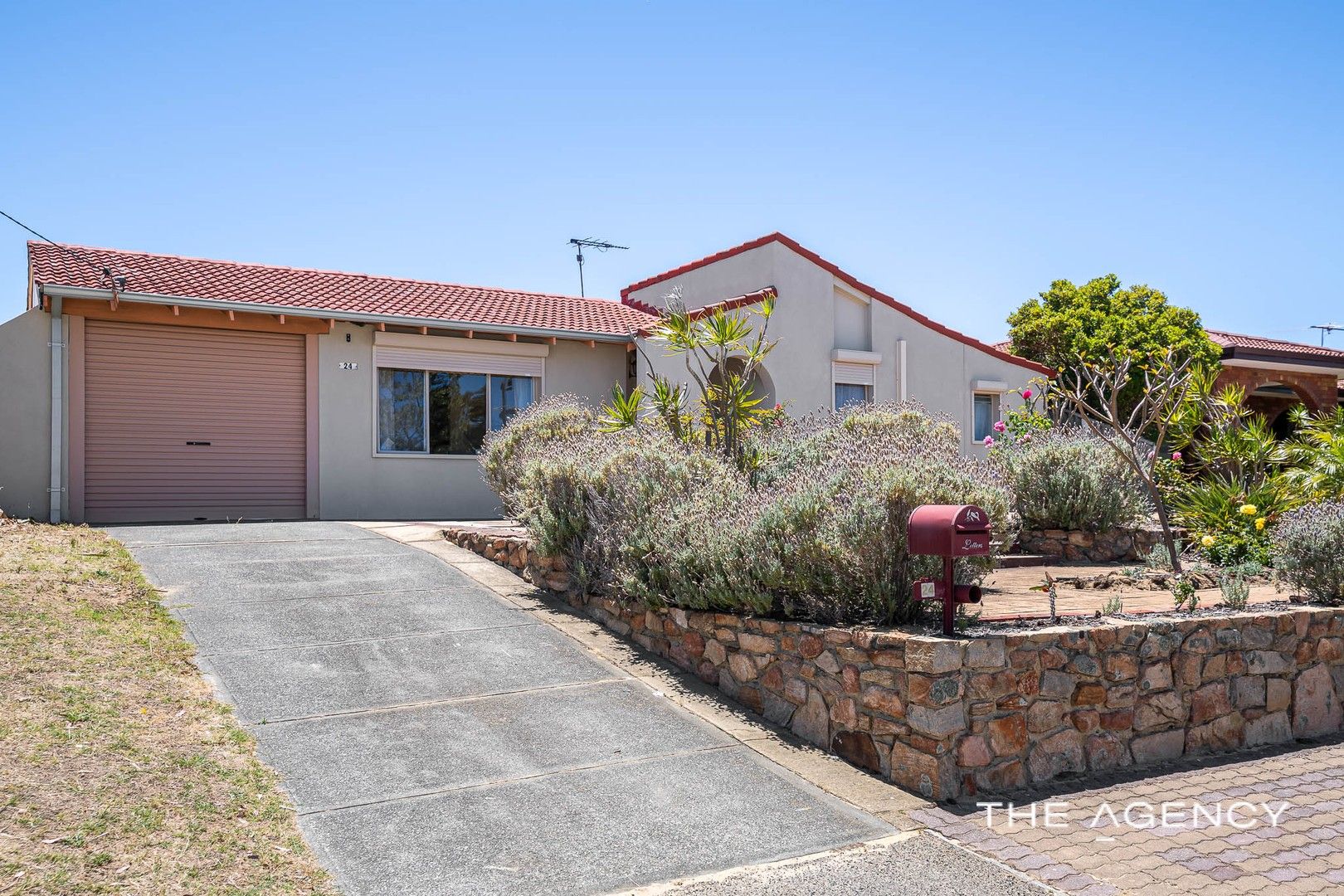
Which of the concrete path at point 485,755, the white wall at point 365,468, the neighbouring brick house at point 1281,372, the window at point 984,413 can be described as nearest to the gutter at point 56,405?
the white wall at point 365,468

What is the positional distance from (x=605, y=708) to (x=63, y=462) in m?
9.68

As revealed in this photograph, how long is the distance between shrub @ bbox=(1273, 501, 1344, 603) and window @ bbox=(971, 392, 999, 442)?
1075 cm

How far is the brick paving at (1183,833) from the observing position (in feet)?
13.8

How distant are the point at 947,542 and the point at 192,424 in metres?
11.4

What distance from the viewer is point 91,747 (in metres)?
4.67

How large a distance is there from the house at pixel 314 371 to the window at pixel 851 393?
0.04 meters

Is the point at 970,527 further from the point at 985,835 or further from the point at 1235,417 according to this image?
the point at 1235,417

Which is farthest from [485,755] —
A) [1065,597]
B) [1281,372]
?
[1281,372]

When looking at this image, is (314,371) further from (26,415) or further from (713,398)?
(713,398)

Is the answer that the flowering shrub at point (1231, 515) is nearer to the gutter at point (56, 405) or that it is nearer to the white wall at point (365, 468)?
the white wall at point (365, 468)

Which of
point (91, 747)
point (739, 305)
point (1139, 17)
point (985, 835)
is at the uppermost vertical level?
point (1139, 17)

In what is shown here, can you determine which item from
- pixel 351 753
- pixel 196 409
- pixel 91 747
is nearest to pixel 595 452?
pixel 351 753

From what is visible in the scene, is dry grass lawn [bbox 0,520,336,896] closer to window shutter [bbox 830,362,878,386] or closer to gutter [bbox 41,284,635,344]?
gutter [bbox 41,284,635,344]

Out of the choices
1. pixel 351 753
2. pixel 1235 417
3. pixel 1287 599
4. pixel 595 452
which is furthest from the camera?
pixel 1235 417
